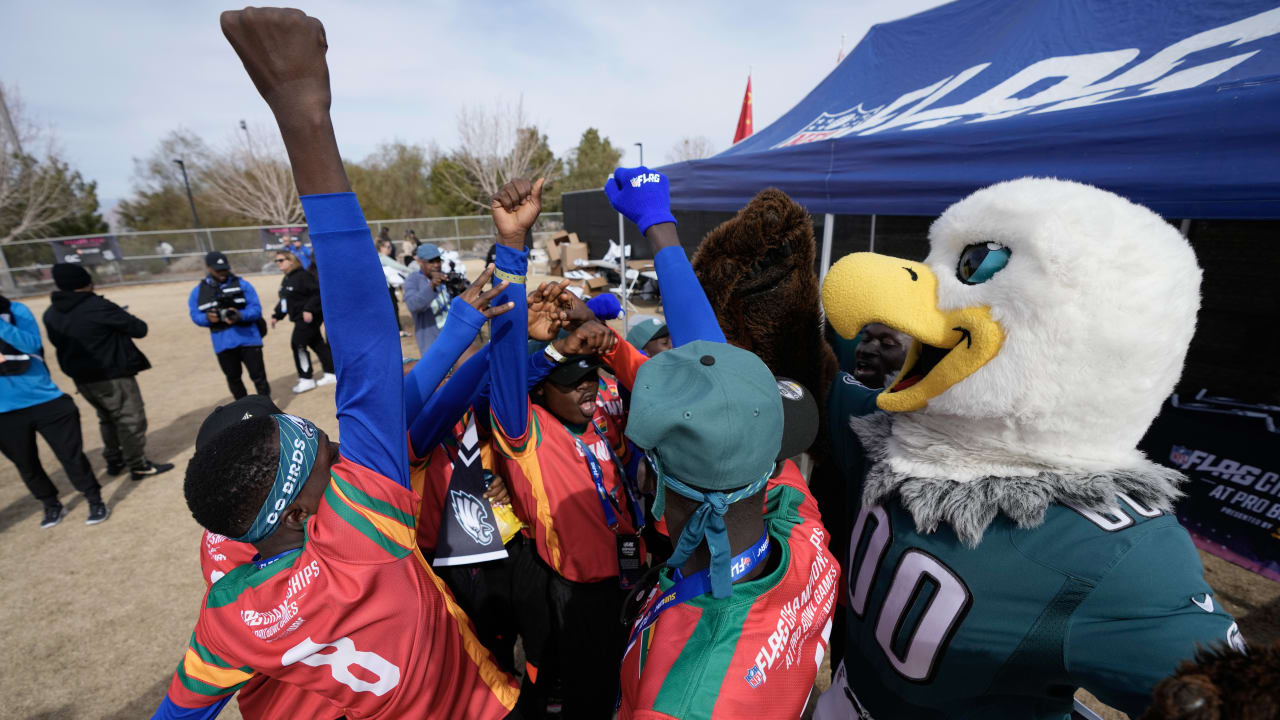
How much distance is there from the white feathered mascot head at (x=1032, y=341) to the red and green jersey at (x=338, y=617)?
Result: 1.09m

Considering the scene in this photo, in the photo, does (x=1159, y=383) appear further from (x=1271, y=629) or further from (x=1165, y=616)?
(x=1271, y=629)

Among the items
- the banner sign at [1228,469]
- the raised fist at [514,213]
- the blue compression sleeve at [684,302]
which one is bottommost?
the banner sign at [1228,469]

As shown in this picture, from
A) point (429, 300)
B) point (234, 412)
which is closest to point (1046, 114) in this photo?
point (234, 412)

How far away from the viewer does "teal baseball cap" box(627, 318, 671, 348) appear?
2633 mm

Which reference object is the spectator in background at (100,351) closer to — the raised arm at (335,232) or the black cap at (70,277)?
the black cap at (70,277)

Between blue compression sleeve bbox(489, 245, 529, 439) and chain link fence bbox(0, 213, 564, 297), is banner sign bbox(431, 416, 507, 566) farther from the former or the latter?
chain link fence bbox(0, 213, 564, 297)

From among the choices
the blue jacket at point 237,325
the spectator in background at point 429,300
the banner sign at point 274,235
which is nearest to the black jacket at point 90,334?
the blue jacket at point 237,325

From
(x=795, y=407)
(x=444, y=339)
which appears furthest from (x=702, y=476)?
(x=444, y=339)

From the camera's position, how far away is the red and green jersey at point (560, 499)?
1.76m

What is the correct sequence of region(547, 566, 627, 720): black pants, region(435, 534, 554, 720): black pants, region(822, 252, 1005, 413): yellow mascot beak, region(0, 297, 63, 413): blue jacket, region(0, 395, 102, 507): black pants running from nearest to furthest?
1. region(822, 252, 1005, 413): yellow mascot beak
2. region(547, 566, 627, 720): black pants
3. region(435, 534, 554, 720): black pants
4. region(0, 297, 63, 413): blue jacket
5. region(0, 395, 102, 507): black pants

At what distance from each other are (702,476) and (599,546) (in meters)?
1.02

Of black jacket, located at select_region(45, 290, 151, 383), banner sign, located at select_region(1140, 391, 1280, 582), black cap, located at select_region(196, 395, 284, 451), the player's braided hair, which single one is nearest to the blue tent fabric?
banner sign, located at select_region(1140, 391, 1280, 582)

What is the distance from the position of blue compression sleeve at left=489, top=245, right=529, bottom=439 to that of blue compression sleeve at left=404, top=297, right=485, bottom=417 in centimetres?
8

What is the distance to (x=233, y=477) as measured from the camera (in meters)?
0.97
